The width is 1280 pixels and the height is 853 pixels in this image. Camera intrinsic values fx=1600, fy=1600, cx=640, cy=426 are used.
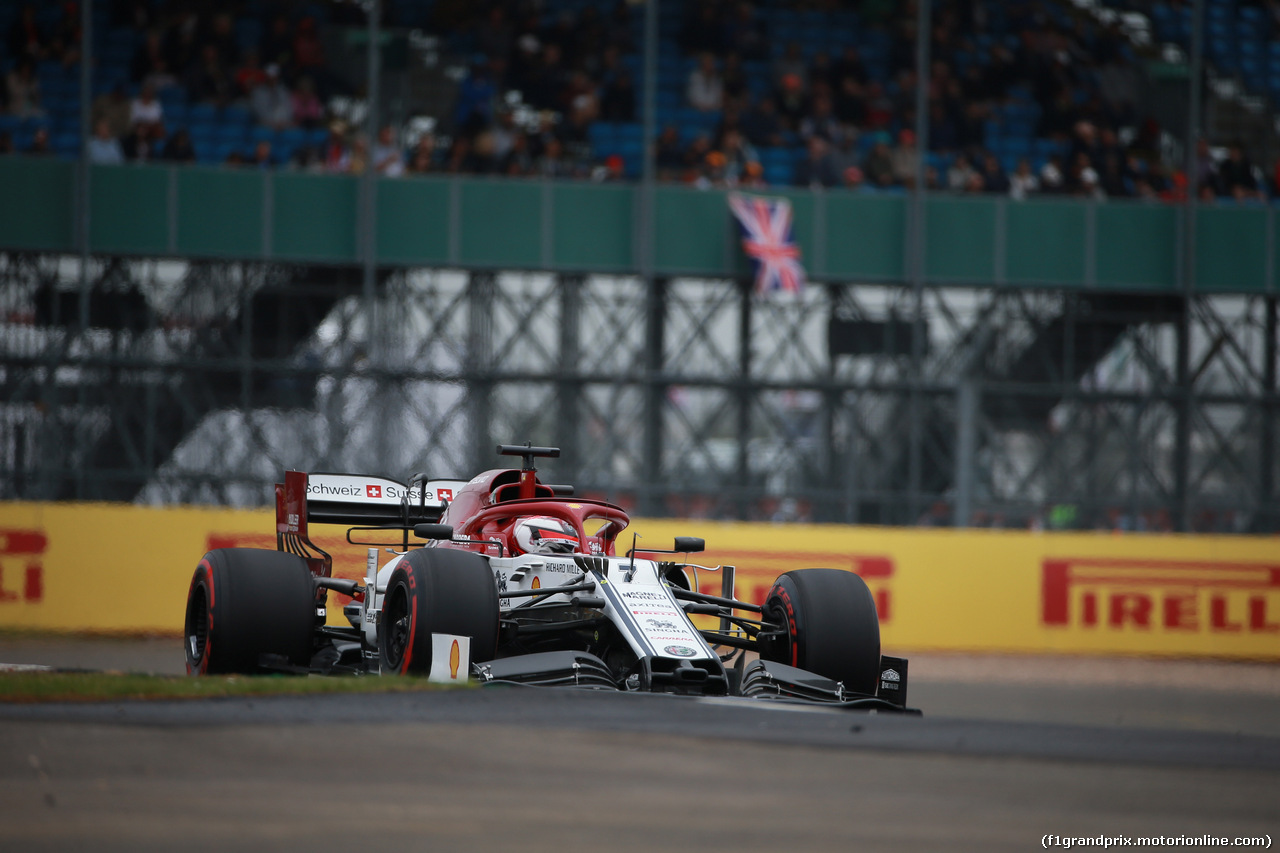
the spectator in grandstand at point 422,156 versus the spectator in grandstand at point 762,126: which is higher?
the spectator in grandstand at point 762,126

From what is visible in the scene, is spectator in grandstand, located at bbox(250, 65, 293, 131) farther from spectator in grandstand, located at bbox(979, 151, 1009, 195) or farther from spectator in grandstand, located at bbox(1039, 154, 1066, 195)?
spectator in grandstand, located at bbox(1039, 154, 1066, 195)

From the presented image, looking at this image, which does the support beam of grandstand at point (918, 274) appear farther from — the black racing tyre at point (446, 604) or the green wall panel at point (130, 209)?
the black racing tyre at point (446, 604)

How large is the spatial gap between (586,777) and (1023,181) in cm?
2014

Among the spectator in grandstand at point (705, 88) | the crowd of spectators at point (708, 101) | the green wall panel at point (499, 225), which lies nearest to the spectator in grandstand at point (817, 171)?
the crowd of spectators at point (708, 101)

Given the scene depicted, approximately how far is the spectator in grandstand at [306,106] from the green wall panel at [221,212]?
1327 millimetres

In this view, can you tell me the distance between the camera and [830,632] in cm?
1003

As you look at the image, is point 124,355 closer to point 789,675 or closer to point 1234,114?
point 789,675

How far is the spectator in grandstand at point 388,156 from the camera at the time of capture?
23.6 meters

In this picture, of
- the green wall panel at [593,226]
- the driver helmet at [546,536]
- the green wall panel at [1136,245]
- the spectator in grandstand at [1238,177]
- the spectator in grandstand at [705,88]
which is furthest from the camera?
the spectator in grandstand at [705,88]

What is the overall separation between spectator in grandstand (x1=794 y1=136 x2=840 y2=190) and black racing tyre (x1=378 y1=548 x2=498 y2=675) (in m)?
15.7

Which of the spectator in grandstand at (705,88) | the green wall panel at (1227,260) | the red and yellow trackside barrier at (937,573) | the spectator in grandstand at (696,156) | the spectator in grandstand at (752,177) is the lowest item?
the red and yellow trackside barrier at (937,573)

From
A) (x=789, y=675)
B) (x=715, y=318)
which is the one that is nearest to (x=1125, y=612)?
(x=789, y=675)

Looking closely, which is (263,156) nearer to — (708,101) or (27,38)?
(27,38)

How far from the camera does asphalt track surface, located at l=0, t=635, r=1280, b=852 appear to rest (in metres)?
5.23
